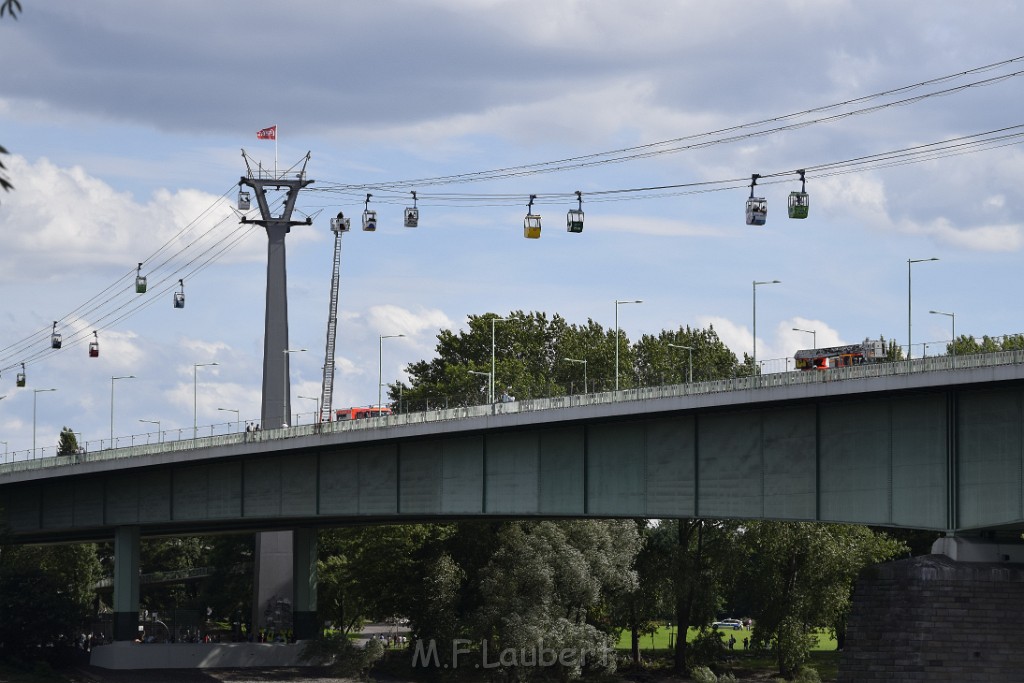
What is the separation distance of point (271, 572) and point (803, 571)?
36.1 meters

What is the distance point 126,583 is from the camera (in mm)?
92688

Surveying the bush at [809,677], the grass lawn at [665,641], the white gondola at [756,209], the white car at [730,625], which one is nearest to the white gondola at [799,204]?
the white gondola at [756,209]

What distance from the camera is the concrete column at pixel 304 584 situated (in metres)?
98.8

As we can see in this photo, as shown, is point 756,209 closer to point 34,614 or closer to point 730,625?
point 34,614

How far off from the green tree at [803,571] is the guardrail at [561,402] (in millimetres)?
26294

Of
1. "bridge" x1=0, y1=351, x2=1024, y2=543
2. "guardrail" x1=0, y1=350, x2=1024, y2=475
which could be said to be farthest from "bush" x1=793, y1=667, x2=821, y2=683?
"guardrail" x1=0, y1=350, x2=1024, y2=475

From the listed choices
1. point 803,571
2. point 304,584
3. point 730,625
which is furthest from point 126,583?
point 730,625

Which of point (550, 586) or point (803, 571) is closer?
point (550, 586)

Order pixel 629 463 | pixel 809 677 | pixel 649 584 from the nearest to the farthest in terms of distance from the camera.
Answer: pixel 629 463 < pixel 809 677 < pixel 649 584

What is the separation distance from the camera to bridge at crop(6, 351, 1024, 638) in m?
52.5

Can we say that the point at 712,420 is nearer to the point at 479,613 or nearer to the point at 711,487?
the point at 711,487

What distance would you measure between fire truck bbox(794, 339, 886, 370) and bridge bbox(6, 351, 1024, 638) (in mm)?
10037

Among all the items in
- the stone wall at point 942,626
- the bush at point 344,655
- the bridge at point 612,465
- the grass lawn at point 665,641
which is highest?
the bridge at point 612,465

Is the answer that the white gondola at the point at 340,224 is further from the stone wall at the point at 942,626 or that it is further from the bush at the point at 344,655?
the stone wall at the point at 942,626
